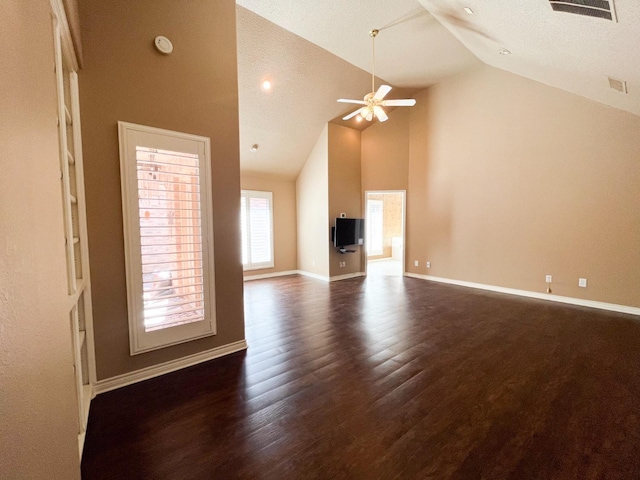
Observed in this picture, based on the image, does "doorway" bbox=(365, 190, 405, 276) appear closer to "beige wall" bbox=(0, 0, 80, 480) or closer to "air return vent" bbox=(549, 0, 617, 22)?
"air return vent" bbox=(549, 0, 617, 22)

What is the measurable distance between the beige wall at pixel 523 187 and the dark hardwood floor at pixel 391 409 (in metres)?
1.24

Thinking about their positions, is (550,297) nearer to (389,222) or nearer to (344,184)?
(344,184)

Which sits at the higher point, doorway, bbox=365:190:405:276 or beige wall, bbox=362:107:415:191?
beige wall, bbox=362:107:415:191

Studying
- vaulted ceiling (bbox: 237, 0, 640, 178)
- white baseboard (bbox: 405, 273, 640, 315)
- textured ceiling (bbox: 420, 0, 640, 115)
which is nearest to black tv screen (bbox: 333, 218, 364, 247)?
white baseboard (bbox: 405, 273, 640, 315)

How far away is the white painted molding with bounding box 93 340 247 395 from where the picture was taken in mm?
2250

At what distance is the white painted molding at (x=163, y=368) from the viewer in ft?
7.38

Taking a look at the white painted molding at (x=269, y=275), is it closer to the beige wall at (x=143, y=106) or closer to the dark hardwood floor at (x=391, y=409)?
the dark hardwood floor at (x=391, y=409)

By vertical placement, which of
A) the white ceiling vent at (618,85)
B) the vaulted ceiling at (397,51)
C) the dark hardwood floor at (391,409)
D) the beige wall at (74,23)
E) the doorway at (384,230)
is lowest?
the dark hardwood floor at (391,409)

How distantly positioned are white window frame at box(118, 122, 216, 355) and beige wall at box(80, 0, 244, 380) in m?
0.06

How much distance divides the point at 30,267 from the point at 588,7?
141 inches

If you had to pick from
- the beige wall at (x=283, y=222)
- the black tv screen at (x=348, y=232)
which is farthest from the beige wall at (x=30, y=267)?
the beige wall at (x=283, y=222)

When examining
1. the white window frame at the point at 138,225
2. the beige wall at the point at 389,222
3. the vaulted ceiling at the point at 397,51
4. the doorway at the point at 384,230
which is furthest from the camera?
the beige wall at the point at 389,222

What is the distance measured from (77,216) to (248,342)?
79.8 inches

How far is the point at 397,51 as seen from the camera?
14.9ft
